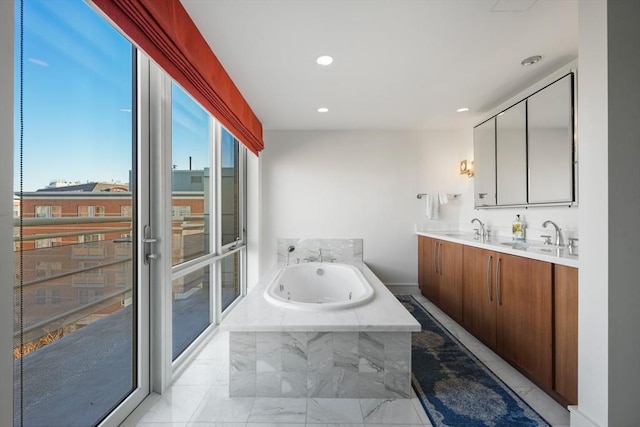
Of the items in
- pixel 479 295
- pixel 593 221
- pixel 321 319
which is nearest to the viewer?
pixel 593 221

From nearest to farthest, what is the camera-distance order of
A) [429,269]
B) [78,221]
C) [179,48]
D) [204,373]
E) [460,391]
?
[78,221], [179,48], [460,391], [204,373], [429,269]

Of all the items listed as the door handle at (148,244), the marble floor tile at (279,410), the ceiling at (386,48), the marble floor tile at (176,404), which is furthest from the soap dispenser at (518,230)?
the door handle at (148,244)

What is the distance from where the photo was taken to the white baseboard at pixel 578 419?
135 centimetres

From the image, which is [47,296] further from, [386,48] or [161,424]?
[386,48]

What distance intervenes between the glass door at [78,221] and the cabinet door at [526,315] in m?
2.44

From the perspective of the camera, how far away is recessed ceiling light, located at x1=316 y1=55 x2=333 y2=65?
2.01 metres

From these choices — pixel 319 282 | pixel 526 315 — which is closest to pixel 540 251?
pixel 526 315

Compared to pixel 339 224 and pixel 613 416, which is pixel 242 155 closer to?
pixel 339 224

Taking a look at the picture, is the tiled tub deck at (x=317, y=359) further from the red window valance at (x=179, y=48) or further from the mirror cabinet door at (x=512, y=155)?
the mirror cabinet door at (x=512, y=155)

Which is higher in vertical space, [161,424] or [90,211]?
[90,211]

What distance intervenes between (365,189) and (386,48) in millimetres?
2098

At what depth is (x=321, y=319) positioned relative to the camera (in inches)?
67.0

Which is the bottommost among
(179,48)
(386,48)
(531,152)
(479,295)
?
(479,295)

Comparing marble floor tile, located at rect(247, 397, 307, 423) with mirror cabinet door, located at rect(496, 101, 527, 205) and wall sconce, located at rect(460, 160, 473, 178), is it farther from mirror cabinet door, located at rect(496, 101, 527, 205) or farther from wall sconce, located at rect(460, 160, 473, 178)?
wall sconce, located at rect(460, 160, 473, 178)
